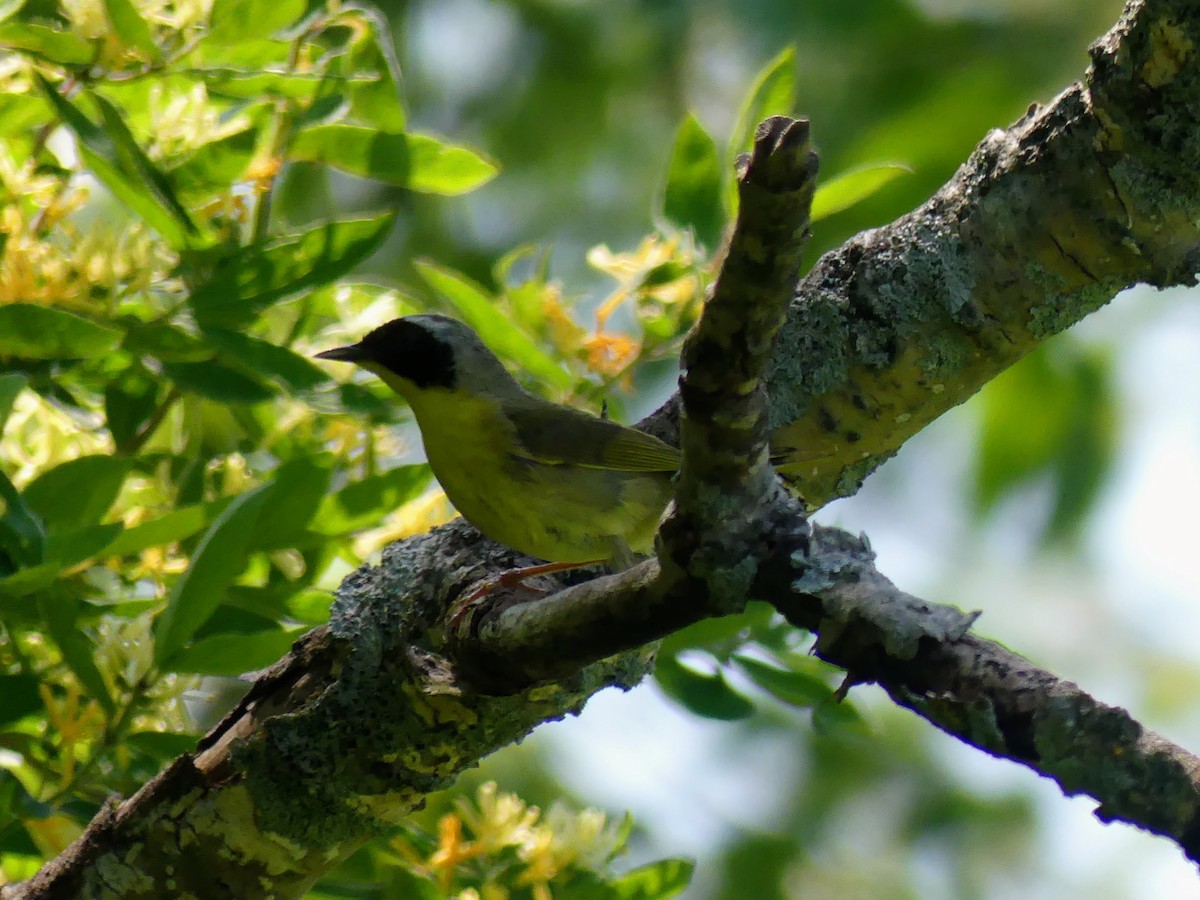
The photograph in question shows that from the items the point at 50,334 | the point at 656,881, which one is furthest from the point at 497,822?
the point at 50,334

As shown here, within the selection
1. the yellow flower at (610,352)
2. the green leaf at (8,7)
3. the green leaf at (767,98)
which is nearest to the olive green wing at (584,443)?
the yellow flower at (610,352)

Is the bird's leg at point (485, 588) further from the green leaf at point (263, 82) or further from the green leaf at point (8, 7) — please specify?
the green leaf at point (8, 7)

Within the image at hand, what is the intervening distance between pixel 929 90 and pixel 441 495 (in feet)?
14.8

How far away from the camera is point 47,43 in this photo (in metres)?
2.26

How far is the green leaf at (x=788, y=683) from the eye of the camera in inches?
105

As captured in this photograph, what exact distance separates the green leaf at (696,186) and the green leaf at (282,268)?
634 mm

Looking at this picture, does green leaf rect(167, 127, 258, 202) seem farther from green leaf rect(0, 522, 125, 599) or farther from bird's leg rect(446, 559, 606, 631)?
bird's leg rect(446, 559, 606, 631)

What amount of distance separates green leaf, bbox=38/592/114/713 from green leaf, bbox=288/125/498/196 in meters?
0.97

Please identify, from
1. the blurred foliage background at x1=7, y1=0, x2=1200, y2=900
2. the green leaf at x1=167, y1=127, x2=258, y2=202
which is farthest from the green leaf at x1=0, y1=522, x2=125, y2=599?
the green leaf at x1=167, y1=127, x2=258, y2=202

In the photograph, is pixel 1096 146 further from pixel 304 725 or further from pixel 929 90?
pixel 929 90

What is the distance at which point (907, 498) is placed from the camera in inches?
298

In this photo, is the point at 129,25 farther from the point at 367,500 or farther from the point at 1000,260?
the point at 1000,260

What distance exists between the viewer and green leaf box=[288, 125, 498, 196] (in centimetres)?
256

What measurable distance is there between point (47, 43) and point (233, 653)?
1060mm
